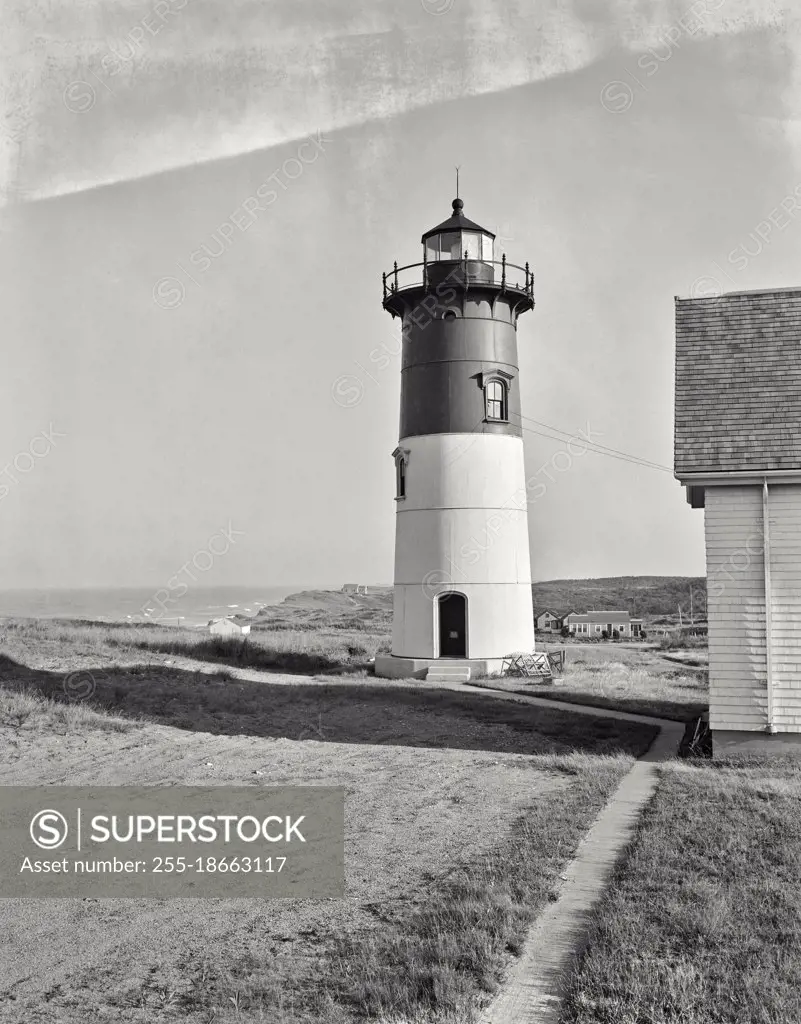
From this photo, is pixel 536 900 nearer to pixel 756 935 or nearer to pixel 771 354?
pixel 756 935

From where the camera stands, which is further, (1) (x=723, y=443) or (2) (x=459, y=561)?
(2) (x=459, y=561)

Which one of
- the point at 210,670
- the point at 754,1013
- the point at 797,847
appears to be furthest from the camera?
the point at 210,670

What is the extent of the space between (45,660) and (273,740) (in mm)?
10574

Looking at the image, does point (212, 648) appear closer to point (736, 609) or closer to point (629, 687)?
point (629, 687)

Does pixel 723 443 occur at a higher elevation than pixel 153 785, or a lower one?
higher

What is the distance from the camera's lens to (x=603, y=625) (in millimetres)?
53594

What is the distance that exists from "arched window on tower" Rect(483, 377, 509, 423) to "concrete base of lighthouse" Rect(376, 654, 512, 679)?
6482 millimetres

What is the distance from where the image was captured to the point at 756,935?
6910 mm

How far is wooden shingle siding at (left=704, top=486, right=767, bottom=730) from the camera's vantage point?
13.5 meters

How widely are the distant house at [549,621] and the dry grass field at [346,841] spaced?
38414mm

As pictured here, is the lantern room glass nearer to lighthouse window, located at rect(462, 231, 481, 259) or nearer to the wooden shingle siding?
lighthouse window, located at rect(462, 231, 481, 259)

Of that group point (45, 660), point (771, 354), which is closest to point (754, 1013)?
point (771, 354)

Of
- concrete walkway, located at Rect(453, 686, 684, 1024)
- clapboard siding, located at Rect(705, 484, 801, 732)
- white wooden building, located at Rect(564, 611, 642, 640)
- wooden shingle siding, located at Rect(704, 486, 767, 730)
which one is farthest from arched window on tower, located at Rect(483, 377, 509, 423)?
white wooden building, located at Rect(564, 611, 642, 640)

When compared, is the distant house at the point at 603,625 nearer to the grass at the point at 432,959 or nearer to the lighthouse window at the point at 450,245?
the lighthouse window at the point at 450,245
